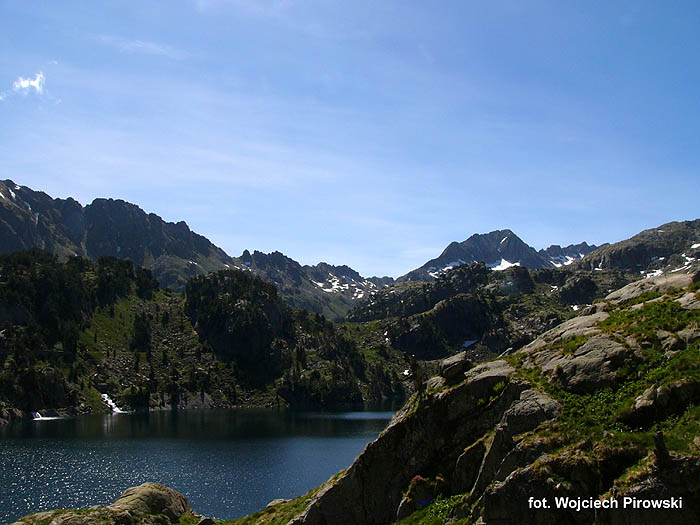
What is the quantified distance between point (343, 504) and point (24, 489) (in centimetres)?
7413

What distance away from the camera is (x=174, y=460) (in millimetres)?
109875

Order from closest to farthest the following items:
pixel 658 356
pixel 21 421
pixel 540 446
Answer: pixel 540 446 → pixel 658 356 → pixel 21 421

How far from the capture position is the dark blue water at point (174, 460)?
264 ft

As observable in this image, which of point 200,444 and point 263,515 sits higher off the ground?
point 263,515

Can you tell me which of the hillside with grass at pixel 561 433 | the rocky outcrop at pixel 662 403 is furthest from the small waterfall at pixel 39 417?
the rocky outcrop at pixel 662 403

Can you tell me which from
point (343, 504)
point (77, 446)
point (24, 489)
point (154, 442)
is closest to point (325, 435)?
point (154, 442)

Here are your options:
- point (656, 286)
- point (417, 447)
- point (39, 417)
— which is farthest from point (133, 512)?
point (39, 417)

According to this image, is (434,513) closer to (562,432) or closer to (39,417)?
(562,432)

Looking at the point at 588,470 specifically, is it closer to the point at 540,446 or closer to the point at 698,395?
the point at 540,446

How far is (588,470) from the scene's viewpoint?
20859 millimetres

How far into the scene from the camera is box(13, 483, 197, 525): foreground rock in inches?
1678

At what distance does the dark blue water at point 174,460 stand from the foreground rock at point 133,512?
21529 millimetres

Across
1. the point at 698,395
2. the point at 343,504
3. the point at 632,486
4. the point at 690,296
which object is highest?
the point at 690,296

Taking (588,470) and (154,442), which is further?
(154,442)
